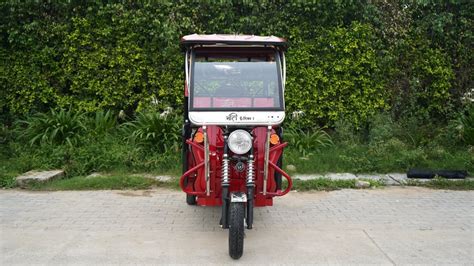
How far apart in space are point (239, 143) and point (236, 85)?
2.95ft

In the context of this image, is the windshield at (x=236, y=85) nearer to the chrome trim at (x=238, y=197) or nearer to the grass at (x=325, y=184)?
the chrome trim at (x=238, y=197)

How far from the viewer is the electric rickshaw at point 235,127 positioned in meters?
5.00

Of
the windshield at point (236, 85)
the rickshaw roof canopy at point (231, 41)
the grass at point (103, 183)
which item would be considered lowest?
the grass at point (103, 183)

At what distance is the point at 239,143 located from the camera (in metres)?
5.00

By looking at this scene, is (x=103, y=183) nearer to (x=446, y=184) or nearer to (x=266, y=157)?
(x=266, y=157)

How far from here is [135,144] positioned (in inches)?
352

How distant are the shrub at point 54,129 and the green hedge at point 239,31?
396 millimetres

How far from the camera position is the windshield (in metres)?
5.45

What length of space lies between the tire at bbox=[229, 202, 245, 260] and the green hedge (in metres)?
5.32

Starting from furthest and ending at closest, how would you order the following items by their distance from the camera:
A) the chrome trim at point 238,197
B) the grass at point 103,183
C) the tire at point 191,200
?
1. the grass at point 103,183
2. the tire at point 191,200
3. the chrome trim at point 238,197

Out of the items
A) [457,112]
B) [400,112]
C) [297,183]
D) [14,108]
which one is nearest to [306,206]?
[297,183]

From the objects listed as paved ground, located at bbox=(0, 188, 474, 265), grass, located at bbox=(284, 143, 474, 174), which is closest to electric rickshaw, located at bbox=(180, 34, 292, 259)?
paved ground, located at bbox=(0, 188, 474, 265)

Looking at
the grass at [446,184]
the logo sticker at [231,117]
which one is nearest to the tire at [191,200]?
the logo sticker at [231,117]

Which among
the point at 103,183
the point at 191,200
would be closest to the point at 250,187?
the point at 191,200
